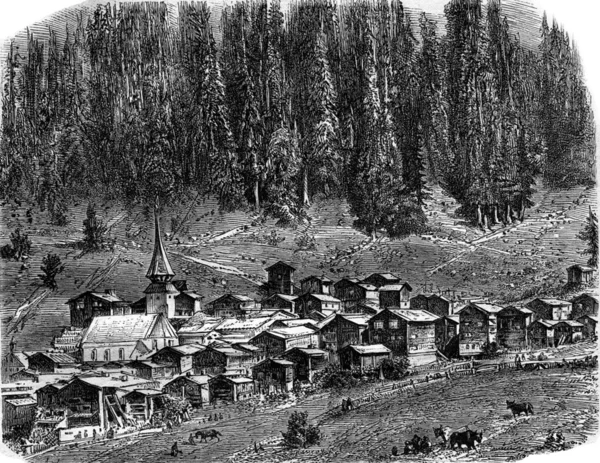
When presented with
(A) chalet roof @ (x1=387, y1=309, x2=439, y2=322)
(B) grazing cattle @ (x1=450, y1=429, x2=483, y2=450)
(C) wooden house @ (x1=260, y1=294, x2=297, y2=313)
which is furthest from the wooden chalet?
(B) grazing cattle @ (x1=450, y1=429, x2=483, y2=450)

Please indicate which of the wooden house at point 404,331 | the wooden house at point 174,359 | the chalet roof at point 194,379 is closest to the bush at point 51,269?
the wooden house at point 174,359

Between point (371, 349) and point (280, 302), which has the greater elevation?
point (280, 302)

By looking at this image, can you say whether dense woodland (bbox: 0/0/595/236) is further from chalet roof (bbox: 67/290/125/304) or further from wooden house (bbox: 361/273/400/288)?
chalet roof (bbox: 67/290/125/304)

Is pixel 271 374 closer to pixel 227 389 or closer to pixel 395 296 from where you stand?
pixel 227 389

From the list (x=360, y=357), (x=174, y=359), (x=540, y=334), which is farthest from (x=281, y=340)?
(x=540, y=334)

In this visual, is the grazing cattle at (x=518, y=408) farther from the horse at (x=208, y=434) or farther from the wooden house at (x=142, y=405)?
the wooden house at (x=142, y=405)
